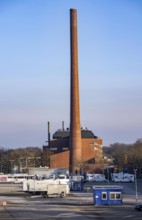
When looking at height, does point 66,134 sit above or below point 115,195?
above

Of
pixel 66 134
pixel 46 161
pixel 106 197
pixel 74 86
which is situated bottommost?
pixel 106 197

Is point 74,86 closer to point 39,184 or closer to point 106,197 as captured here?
point 39,184

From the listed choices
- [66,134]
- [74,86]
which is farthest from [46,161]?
[74,86]

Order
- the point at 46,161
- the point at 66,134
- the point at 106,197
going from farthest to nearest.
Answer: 1. the point at 66,134
2. the point at 46,161
3. the point at 106,197

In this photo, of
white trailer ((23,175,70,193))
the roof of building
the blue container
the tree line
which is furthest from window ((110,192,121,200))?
the roof of building

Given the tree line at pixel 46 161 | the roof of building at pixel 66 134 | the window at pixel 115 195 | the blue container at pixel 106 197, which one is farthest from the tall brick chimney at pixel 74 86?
the window at pixel 115 195

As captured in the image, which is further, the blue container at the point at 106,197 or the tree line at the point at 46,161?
Answer: the tree line at the point at 46,161

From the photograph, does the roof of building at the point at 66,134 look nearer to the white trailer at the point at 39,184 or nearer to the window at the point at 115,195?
the white trailer at the point at 39,184

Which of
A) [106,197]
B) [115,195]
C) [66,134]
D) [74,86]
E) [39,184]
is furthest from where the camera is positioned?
[66,134]

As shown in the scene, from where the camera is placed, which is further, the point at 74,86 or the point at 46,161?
the point at 46,161

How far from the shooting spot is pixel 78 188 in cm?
9462

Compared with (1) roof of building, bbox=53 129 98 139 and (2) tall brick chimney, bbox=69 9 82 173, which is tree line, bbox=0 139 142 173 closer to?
(1) roof of building, bbox=53 129 98 139

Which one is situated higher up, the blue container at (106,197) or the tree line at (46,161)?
the tree line at (46,161)

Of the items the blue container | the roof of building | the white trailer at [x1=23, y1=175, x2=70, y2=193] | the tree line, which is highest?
the roof of building
